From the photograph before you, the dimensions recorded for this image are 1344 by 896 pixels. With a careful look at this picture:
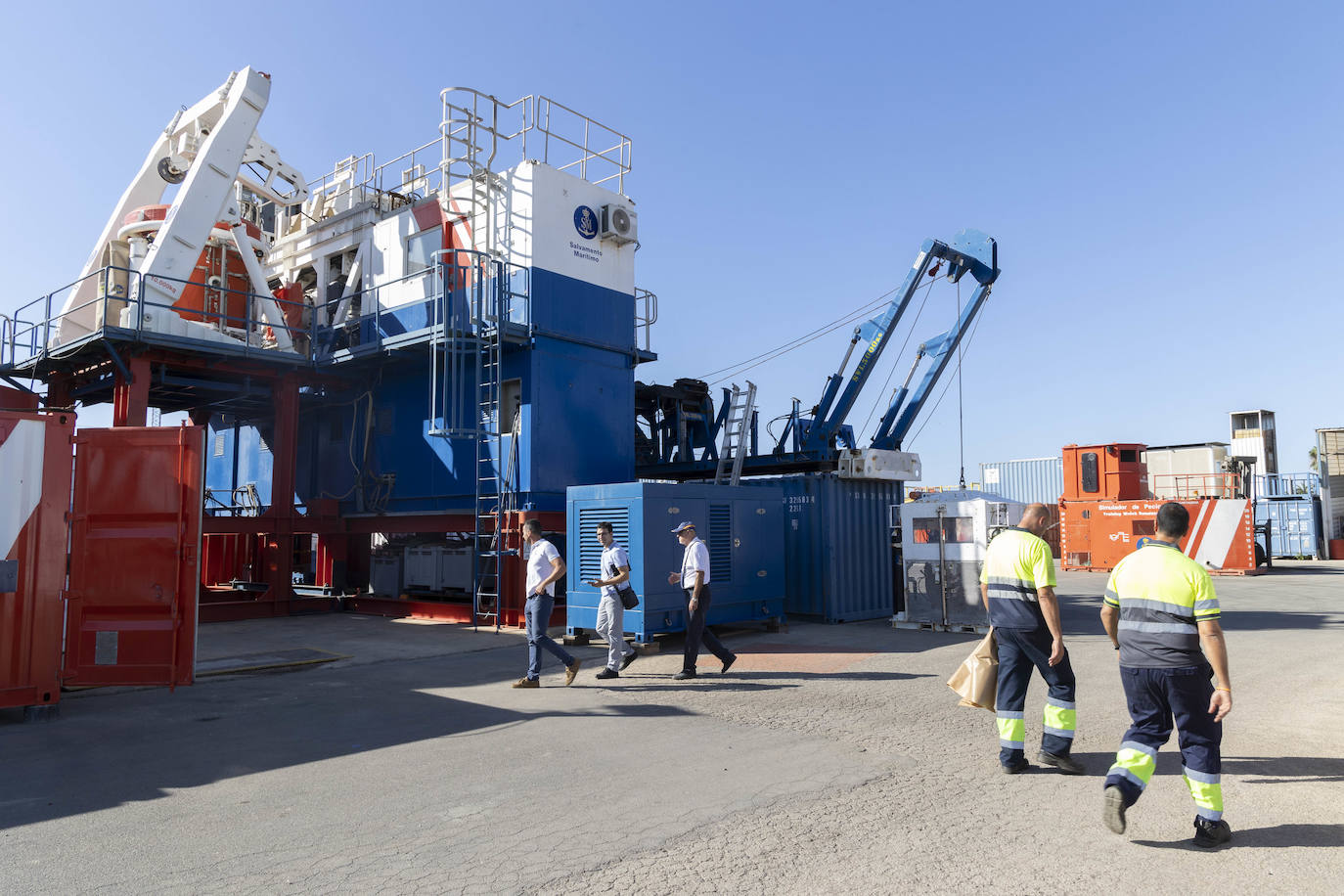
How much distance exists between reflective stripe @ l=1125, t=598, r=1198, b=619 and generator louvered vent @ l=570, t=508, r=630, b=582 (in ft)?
25.8

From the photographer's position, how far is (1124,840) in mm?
4582

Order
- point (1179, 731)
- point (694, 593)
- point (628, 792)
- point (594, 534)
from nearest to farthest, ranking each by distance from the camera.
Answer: point (1179, 731)
point (628, 792)
point (694, 593)
point (594, 534)

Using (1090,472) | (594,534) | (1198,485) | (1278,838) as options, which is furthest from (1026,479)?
(1278,838)

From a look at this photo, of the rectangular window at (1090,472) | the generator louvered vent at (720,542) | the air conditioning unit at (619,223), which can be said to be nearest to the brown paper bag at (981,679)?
the generator louvered vent at (720,542)

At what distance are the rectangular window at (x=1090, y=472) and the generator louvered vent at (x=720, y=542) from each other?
62.1 ft

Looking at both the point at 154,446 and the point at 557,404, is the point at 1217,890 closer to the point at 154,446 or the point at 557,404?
the point at 154,446

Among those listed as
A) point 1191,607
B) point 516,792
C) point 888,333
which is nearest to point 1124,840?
point 1191,607

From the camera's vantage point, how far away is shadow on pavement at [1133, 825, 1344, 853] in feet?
14.7

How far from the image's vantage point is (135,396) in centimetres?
1546

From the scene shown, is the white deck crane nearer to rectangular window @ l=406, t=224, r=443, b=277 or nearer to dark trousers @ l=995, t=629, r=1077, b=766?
rectangular window @ l=406, t=224, r=443, b=277

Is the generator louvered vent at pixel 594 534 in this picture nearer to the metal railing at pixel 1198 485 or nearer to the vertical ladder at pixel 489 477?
the vertical ladder at pixel 489 477

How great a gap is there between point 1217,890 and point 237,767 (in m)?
5.88

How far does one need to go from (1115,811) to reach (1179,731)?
55 centimetres

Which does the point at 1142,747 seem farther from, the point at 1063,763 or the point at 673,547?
the point at 673,547
